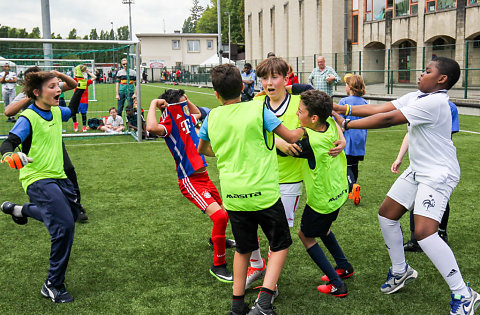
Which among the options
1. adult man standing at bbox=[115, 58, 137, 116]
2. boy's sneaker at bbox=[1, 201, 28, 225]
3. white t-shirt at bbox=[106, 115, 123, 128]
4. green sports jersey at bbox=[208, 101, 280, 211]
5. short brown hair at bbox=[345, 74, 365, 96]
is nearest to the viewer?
green sports jersey at bbox=[208, 101, 280, 211]

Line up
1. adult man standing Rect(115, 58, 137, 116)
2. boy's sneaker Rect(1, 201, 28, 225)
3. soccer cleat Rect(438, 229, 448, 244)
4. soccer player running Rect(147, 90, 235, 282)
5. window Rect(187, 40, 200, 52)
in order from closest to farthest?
soccer player running Rect(147, 90, 235, 282), boy's sneaker Rect(1, 201, 28, 225), soccer cleat Rect(438, 229, 448, 244), adult man standing Rect(115, 58, 137, 116), window Rect(187, 40, 200, 52)

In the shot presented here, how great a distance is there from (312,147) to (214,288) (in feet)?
5.08

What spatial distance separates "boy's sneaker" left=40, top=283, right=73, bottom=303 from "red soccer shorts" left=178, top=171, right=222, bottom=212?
1.32 m

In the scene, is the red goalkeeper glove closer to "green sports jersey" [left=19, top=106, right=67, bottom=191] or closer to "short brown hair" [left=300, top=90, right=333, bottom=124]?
"green sports jersey" [left=19, top=106, right=67, bottom=191]

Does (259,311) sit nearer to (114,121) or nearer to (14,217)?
(14,217)

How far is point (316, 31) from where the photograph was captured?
3641 cm

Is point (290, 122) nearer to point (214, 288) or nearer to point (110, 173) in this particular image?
point (214, 288)

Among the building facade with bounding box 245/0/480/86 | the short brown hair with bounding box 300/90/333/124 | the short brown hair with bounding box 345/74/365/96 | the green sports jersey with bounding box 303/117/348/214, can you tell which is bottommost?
the green sports jersey with bounding box 303/117/348/214

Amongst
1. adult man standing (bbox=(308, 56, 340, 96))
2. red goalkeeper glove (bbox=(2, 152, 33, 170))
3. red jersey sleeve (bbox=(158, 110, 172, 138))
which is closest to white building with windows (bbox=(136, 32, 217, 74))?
adult man standing (bbox=(308, 56, 340, 96))

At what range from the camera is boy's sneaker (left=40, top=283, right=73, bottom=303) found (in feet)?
12.6

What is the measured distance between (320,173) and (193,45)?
240ft

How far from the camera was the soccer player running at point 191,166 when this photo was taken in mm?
4266

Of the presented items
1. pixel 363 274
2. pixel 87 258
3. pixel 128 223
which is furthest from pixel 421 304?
pixel 128 223

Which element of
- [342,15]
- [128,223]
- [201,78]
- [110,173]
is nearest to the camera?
[128,223]
